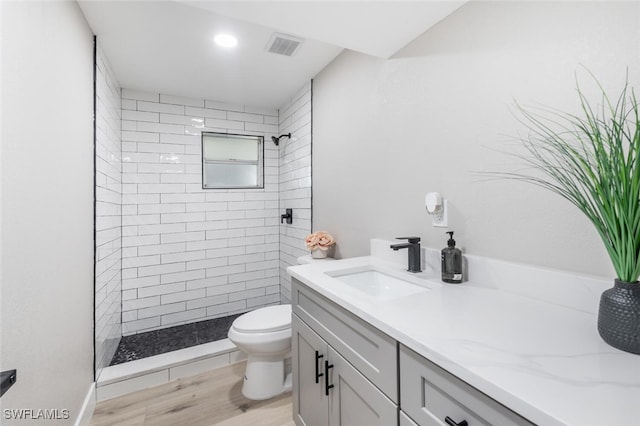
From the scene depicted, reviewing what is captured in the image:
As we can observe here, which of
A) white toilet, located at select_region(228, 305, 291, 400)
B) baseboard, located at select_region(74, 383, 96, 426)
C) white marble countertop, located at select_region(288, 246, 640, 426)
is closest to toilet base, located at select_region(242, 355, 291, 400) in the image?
white toilet, located at select_region(228, 305, 291, 400)

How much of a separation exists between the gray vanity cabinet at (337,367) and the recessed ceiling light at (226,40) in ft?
5.42

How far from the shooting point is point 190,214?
118 inches

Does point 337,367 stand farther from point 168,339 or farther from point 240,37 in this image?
point 168,339

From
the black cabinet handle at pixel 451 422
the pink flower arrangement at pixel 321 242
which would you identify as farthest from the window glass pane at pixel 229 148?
the black cabinet handle at pixel 451 422

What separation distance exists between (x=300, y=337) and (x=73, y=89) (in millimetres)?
1779

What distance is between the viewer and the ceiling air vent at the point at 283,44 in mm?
1926

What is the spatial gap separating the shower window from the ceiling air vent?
1293 millimetres

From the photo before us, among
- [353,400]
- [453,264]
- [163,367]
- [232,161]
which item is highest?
[232,161]

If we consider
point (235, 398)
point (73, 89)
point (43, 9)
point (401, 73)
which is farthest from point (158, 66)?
point (235, 398)

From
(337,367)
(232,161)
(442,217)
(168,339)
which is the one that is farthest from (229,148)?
(337,367)

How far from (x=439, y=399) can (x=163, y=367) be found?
2179mm

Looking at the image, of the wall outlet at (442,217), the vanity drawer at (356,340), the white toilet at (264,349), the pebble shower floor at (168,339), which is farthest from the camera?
the pebble shower floor at (168,339)

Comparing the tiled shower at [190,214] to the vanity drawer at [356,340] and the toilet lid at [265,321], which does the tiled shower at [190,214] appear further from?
the vanity drawer at [356,340]

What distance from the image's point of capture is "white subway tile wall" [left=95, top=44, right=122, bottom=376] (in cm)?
197
